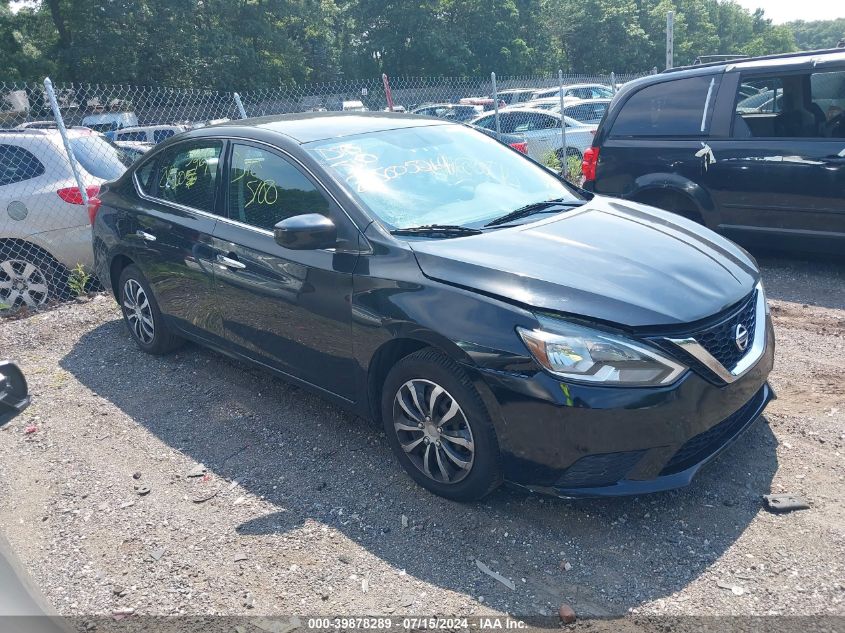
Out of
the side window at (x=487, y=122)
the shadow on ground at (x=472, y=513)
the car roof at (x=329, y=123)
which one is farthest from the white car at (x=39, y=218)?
the side window at (x=487, y=122)

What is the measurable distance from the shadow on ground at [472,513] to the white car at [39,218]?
3.24 metres

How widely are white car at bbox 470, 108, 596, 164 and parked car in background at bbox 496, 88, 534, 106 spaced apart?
415 inches

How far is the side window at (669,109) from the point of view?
6.61 m

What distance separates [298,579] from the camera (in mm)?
3018

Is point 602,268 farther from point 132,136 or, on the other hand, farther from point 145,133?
point 132,136

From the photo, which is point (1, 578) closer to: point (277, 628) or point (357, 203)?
point (277, 628)

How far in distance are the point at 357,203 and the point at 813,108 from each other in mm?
4598

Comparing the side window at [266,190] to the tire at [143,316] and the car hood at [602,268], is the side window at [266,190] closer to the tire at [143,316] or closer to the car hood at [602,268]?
the car hood at [602,268]

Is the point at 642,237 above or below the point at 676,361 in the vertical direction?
above

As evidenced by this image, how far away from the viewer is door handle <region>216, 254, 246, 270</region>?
13.9 ft

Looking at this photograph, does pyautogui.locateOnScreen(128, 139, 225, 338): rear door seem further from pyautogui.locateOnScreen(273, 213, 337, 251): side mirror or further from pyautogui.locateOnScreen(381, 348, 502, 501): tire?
pyautogui.locateOnScreen(381, 348, 502, 501): tire

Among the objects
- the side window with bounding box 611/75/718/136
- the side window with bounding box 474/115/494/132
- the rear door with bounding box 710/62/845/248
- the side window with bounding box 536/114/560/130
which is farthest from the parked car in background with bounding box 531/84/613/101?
the rear door with bounding box 710/62/845/248

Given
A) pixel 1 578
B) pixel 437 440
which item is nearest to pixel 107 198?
pixel 437 440

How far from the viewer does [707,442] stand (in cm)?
315
